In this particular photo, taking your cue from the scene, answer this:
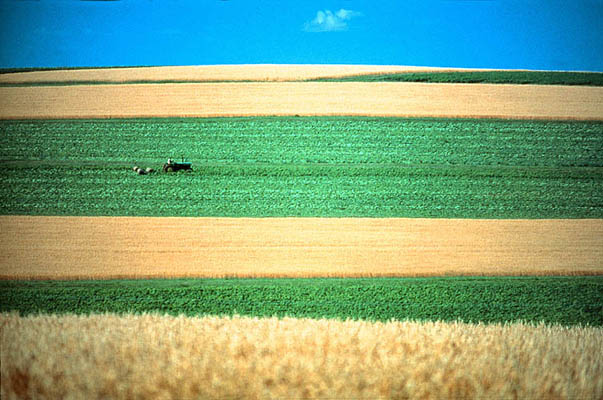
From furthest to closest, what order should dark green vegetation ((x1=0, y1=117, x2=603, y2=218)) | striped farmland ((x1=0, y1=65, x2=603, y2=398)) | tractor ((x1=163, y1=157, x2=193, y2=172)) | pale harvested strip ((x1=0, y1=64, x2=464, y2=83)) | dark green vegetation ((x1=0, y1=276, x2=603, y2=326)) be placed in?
pale harvested strip ((x1=0, y1=64, x2=464, y2=83))
tractor ((x1=163, y1=157, x2=193, y2=172))
dark green vegetation ((x1=0, y1=117, x2=603, y2=218))
dark green vegetation ((x1=0, y1=276, x2=603, y2=326))
striped farmland ((x1=0, y1=65, x2=603, y2=398))

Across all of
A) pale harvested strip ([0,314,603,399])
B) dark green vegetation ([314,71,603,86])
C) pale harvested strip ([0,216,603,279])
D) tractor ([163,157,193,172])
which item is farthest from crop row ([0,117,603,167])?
pale harvested strip ([0,314,603,399])

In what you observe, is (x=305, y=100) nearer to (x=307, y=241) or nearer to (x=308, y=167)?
(x=308, y=167)

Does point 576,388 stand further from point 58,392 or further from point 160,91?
point 160,91

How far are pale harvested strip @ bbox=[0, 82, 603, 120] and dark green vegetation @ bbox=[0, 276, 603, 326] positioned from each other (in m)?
12.0

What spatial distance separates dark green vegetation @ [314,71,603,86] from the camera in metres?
27.6

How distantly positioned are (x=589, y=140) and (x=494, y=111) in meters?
3.80

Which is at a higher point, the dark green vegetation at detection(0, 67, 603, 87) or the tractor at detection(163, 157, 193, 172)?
the dark green vegetation at detection(0, 67, 603, 87)

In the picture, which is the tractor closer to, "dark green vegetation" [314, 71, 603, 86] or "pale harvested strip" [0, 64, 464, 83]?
"pale harvested strip" [0, 64, 464, 83]

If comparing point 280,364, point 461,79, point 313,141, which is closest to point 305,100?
point 313,141

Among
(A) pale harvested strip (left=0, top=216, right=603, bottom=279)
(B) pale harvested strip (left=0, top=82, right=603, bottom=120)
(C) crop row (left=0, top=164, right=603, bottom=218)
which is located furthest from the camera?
(B) pale harvested strip (left=0, top=82, right=603, bottom=120)

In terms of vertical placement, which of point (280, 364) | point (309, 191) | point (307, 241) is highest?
point (309, 191)

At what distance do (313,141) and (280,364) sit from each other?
52.8ft

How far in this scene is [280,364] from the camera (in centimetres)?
455

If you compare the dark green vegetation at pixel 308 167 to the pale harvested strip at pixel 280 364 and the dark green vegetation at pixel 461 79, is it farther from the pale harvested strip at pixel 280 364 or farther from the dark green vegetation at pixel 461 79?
the pale harvested strip at pixel 280 364
